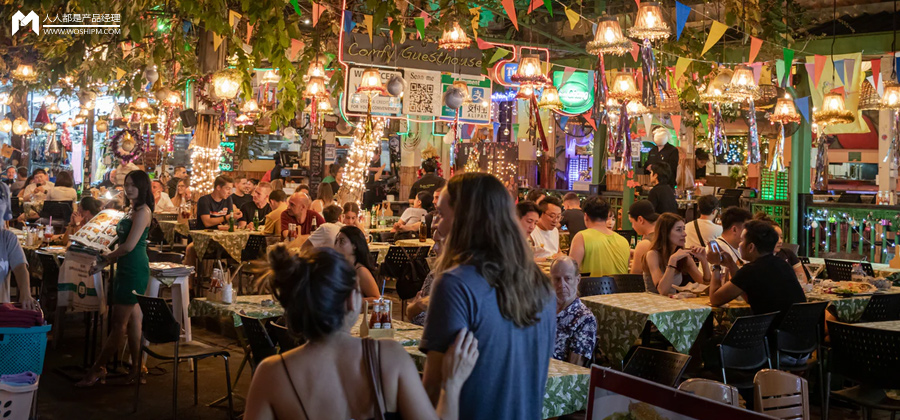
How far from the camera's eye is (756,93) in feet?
29.4

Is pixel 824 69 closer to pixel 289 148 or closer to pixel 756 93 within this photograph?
pixel 756 93

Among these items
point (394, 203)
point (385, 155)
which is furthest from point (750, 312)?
point (385, 155)

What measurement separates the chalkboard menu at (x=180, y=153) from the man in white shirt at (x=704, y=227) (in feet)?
60.1

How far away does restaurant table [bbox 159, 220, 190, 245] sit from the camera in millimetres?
12523

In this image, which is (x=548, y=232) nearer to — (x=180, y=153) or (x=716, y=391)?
(x=716, y=391)

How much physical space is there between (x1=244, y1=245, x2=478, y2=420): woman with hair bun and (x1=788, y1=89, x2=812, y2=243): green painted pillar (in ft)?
38.5

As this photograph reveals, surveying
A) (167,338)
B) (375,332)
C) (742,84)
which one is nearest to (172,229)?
(167,338)

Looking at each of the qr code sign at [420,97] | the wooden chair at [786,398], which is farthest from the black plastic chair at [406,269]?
the wooden chair at [786,398]

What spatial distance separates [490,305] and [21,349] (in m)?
2.98

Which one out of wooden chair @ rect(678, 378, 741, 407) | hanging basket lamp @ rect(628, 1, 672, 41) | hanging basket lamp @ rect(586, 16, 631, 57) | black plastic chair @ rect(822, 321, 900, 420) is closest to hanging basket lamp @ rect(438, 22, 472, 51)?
hanging basket lamp @ rect(586, 16, 631, 57)

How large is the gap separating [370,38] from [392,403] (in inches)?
280

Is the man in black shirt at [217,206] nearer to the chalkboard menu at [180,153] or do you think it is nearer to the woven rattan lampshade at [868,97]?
the woven rattan lampshade at [868,97]

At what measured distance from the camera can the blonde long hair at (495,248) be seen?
2.53 m

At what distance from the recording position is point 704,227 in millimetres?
7977
